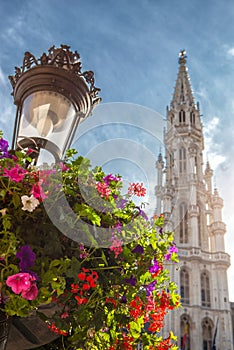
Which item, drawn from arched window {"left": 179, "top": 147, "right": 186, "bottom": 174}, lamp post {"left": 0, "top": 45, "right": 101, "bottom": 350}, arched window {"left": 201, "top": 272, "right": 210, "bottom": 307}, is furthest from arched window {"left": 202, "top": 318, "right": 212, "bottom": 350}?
lamp post {"left": 0, "top": 45, "right": 101, "bottom": 350}

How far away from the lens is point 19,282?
1353 mm

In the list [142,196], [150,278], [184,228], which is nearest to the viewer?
[150,278]

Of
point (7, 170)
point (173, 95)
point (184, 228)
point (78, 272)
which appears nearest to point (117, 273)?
point (78, 272)

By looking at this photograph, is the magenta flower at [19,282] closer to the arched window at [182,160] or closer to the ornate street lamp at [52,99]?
the ornate street lamp at [52,99]

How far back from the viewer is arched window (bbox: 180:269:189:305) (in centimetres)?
3238

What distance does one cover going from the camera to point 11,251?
1.44 meters

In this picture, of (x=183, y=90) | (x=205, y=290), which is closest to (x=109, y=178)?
(x=205, y=290)

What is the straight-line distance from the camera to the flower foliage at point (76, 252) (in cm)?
147

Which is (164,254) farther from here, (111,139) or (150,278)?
(111,139)

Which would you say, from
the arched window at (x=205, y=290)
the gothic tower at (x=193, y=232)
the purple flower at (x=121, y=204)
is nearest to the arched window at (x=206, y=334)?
the gothic tower at (x=193, y=232)

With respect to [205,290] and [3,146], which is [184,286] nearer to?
[205,290]

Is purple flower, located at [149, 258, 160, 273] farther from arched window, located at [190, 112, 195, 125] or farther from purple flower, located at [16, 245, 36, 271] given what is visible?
arched window, located at [190, 112, 195, 125]

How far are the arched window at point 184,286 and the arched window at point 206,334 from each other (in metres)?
2.21

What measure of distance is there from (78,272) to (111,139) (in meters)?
1.14
